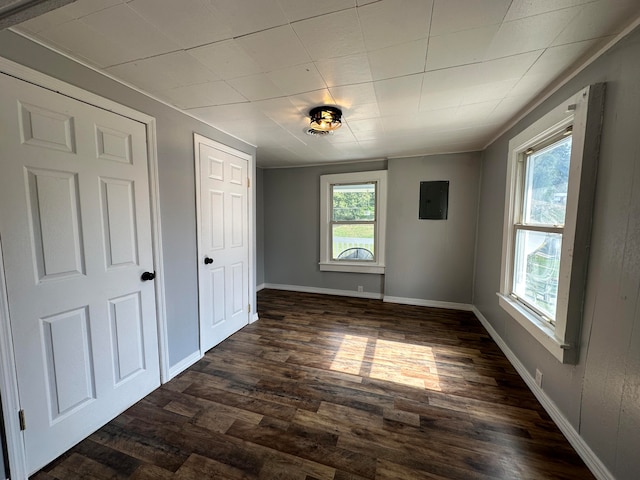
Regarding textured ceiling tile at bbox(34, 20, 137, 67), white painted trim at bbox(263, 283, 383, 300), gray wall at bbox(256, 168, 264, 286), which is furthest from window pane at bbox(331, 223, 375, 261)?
textured ceiling tile at bbox(34, 20, 137, 67)

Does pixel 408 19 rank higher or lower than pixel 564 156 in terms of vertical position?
higher

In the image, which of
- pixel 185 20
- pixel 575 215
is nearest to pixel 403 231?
pixel 575 215

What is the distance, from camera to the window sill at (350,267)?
4.11 meters

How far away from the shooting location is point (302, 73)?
62.1 inches

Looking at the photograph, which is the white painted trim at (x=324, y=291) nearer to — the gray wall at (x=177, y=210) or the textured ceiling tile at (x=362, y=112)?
the gray wall at (x=177, y=210)

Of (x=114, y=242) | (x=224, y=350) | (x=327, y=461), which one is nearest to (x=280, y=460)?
(x=327, y=461)

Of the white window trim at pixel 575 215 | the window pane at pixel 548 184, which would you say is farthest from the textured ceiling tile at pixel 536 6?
the window pane at pixel 548 184

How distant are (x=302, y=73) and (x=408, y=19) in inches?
26.3

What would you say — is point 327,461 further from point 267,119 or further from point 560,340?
point 267,119

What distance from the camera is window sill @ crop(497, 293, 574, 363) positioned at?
5.02ft

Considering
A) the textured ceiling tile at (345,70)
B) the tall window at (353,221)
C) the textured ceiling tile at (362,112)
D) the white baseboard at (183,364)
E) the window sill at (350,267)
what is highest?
the textured ceiling tile at (362,112)

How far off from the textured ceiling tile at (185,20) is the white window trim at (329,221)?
9.88 ft

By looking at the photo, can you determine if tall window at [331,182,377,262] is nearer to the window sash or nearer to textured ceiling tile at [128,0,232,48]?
the window sash

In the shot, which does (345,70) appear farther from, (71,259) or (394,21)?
(71,259)
